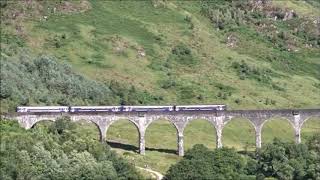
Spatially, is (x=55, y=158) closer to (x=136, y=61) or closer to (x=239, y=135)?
(x=239, y=135)

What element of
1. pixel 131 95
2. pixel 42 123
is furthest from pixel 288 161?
pixel 131 95

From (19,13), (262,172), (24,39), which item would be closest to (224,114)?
(262,172)

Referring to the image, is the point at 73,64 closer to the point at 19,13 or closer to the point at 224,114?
the point at 19,13

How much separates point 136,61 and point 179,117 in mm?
58958

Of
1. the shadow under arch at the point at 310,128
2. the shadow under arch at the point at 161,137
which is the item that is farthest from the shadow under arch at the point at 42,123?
the shadow under arch at the point at 310,128

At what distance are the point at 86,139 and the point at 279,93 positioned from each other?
3096 inches

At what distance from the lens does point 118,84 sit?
159 metres

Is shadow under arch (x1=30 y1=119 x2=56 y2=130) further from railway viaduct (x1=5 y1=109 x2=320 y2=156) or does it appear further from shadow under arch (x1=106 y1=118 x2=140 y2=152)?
shadow under arch (x1=106 y1=118 x2=140 y2=152)

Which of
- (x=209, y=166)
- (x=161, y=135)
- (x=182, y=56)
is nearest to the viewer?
(x=209, y=166)

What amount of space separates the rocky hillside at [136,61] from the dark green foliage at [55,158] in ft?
128

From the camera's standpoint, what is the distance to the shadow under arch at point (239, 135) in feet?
413

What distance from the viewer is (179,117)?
116 meters

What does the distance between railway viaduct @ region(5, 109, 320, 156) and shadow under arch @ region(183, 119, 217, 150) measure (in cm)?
652

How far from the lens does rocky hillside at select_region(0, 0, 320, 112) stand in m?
150
